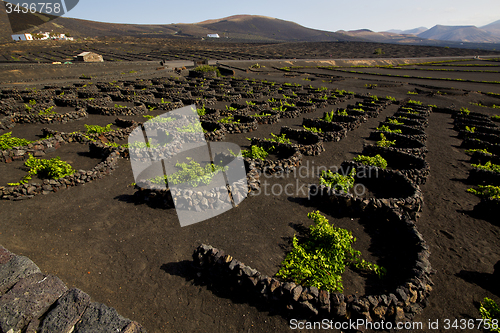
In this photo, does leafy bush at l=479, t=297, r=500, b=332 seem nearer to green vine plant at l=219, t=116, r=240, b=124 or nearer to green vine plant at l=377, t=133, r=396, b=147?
green vine plant at l=377, t=133, r=396, b=147

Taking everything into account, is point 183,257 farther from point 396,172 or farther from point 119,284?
point 396,172

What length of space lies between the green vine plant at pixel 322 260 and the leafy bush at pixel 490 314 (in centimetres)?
231

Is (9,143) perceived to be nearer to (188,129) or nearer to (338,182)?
(188,129)

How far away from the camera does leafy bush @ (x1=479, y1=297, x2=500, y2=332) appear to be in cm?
585

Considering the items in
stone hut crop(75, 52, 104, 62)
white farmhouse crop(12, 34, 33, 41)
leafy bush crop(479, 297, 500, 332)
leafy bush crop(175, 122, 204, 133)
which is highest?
white farmhouse crop(12, 34, 33, 41)

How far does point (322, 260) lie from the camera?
7.31 meters

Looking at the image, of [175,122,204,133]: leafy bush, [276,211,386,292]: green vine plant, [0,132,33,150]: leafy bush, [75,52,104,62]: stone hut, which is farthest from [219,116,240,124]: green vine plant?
[75,52,104,62]: stone hut

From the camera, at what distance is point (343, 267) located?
7340 mm

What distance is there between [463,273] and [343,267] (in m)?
3.89

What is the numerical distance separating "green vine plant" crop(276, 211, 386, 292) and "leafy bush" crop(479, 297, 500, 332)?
2305 mm

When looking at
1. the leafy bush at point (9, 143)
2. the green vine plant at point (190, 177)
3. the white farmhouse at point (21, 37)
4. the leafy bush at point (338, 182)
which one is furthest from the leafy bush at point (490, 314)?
the white farmhouse at point (21, 37)

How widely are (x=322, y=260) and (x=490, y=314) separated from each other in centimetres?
423

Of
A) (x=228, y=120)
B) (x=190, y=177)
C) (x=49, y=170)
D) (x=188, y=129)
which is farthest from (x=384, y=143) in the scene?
(x=49, y=170)

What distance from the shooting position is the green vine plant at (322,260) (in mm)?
6817
